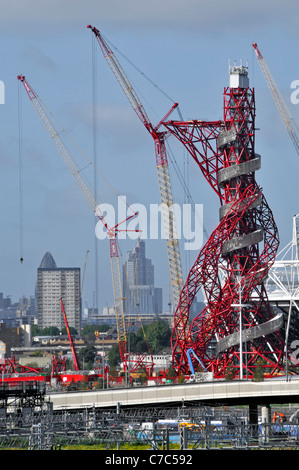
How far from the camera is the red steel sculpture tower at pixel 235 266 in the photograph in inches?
5458

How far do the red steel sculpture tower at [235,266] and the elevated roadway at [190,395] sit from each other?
95.8ft

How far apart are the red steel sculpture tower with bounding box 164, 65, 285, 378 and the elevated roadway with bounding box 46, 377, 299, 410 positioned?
29.2 meters

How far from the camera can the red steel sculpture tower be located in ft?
455

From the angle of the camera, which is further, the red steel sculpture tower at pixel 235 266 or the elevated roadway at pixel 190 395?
the red steel sculpture tower at pixel 235 266

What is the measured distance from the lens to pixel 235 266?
141m

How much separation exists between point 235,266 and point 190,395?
3830 centimetres

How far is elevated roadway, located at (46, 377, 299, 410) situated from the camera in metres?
104

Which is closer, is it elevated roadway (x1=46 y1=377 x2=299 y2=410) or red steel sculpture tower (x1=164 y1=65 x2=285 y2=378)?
elevated roadway (x1=46 y1=377 x2=299 y2=410)
